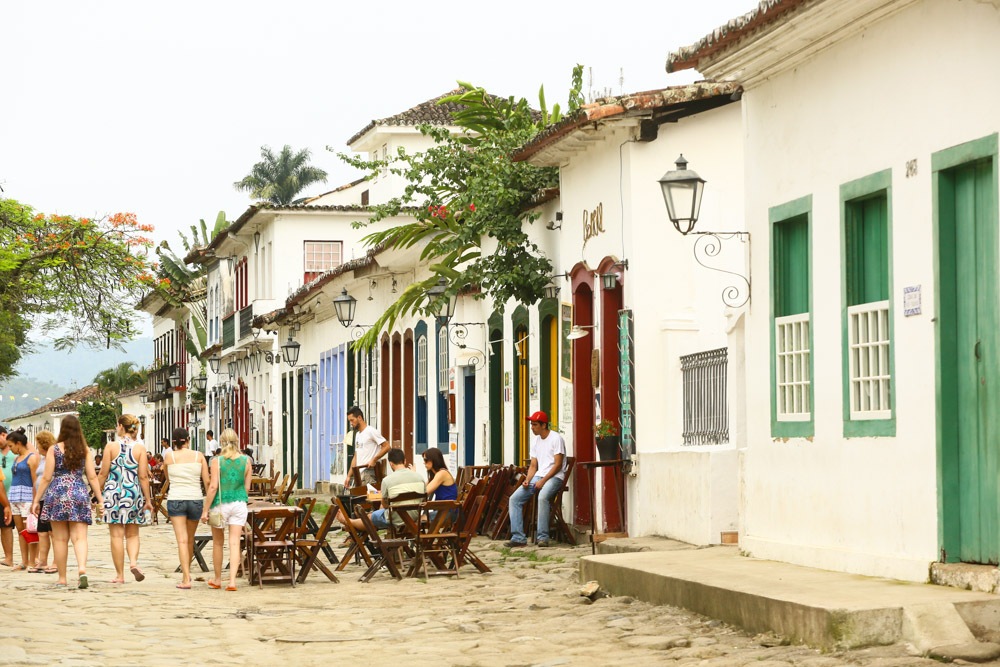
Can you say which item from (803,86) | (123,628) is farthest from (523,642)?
(803,86)

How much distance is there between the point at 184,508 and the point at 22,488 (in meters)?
3.46

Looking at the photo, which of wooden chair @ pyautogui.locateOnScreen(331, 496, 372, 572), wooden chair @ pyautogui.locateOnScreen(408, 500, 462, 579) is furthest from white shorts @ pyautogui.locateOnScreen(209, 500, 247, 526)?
wooden chair @ pyautogui.locateOnScreen(408, 500, 462, 579)

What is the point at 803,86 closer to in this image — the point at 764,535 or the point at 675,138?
the point at 764,535

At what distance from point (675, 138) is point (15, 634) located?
27.9 feet

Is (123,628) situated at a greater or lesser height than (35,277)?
lesser

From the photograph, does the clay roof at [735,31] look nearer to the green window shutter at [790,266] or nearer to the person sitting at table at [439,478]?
the green window shutter at [790,266]

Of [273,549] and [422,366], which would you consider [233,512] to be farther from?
[422,366]

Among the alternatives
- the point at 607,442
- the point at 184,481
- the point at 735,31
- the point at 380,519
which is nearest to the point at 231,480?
the point at 184,481

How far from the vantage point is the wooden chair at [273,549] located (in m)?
15.8

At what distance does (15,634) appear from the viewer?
11617 millimetres

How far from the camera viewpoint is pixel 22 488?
→ 18406 millimetres

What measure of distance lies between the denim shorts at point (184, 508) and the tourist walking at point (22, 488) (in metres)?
2.94

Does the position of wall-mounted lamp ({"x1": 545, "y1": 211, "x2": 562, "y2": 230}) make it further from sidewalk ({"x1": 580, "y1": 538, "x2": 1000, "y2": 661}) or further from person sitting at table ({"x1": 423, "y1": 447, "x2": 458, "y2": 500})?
sidewalk ({"x1": 580, "y1": 538, "x2": 1000, "y2": 661})

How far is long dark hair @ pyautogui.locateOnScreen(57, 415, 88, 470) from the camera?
16.0 metres
